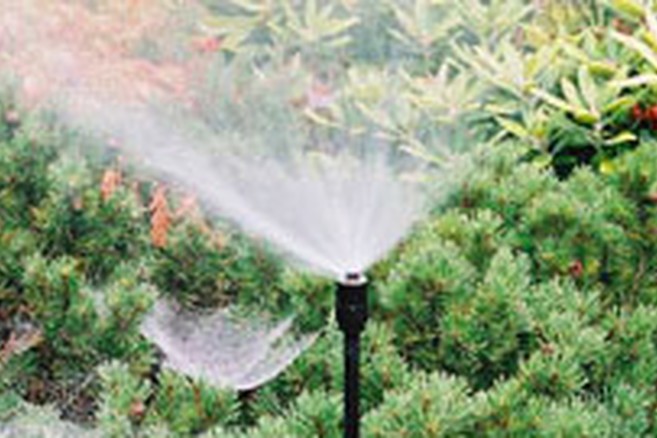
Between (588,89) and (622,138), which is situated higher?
(588,89)

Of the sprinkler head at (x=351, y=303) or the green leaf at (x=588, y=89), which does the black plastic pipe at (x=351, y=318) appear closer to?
the sprinkler head at (x=351, y=303)

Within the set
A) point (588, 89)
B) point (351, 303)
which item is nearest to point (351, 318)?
point (351, 303)

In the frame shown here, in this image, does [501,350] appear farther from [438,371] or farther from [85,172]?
[85,172]

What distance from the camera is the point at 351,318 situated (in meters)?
2.22

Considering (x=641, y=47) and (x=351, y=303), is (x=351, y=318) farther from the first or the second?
(x=641, y=47)

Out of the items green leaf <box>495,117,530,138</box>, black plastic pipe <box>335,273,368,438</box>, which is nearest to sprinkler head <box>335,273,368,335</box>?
black plastic pipe <box>335,273,368,438</box>

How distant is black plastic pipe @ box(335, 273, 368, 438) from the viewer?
2211mm

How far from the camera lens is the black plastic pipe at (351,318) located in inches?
87.0

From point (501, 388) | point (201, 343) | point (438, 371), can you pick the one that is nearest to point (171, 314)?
point (201, 343)

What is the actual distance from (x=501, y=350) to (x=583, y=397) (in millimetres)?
196

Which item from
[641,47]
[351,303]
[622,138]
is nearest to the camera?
[351,303]

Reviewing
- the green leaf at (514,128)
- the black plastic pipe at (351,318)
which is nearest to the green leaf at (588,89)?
the green leaf at (514,128)

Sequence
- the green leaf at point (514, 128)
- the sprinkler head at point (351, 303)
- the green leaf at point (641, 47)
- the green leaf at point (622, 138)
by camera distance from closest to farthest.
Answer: the sprinkler head at point (351, 303) → the green leaf at point (622, 138) → the green leaf at point (641, 47) → the green leaf at point (514, 128)

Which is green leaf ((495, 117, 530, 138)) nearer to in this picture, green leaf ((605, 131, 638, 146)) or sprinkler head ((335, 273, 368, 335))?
green leaf ((605, 131, 638, 146))
